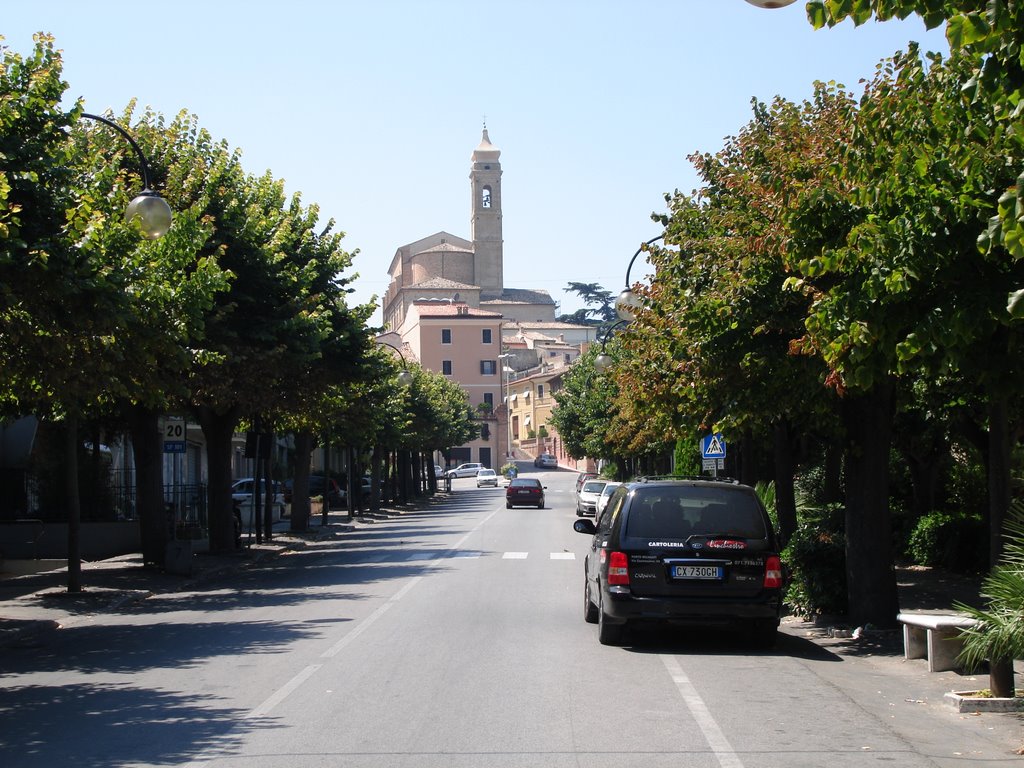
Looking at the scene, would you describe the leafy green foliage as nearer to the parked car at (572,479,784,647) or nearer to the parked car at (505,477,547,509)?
the parked car at (572,479,784,647)

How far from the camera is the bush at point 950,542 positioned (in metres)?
20.5

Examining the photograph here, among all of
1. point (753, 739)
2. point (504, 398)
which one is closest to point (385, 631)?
point (753, 739)

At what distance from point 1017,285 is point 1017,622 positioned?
2.53 m

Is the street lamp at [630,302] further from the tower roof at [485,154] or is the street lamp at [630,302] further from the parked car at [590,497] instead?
the tower roof at [485,154]

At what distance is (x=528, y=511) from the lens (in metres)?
55.5

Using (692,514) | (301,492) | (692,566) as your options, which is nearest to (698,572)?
(692,566)

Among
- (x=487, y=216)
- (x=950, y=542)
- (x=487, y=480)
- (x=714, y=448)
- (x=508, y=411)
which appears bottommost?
(x=487, y=480)

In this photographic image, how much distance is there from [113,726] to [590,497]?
38.7m

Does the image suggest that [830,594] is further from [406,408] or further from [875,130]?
[406,408]

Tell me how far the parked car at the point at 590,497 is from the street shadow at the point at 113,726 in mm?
36653

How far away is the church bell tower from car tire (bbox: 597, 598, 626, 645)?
416 ft

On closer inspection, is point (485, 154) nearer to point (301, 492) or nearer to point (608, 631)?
point (301, 492)

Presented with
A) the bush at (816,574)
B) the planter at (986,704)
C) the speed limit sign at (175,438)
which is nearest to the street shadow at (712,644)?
the bush at (816,574)

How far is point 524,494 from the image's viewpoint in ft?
191
